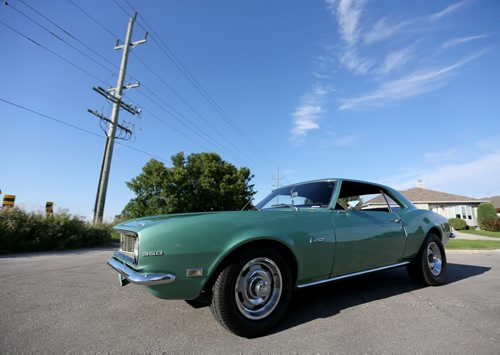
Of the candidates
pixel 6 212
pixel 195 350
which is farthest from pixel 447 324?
pixel 6 212

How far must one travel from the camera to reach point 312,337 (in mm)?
2158

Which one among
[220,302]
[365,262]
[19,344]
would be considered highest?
[365,262]

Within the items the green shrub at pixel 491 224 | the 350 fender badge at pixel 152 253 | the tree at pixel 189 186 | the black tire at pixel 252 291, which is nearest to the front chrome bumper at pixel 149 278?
the 350 fender badge at pixel 152 253

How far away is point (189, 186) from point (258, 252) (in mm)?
25641

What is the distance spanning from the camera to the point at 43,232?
8.00 metres

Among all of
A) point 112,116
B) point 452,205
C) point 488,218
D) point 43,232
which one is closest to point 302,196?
point 43,232

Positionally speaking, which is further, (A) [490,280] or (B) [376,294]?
(A) [490,280]

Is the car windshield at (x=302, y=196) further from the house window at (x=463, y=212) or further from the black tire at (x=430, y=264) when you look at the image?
the house window at (x=463, y=212)

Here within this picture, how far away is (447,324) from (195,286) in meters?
2.29

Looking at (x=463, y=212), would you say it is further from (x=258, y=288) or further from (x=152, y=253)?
(x=152, y=253)

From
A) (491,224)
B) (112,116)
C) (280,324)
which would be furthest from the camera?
(491,224)

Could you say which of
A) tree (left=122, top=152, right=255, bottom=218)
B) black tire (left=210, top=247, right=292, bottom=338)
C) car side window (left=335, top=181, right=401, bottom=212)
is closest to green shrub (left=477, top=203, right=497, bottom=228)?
tree (left=122, top=152, right=255, bottom=218)

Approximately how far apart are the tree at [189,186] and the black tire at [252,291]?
23.9m

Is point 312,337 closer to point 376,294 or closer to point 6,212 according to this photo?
point 376,294
